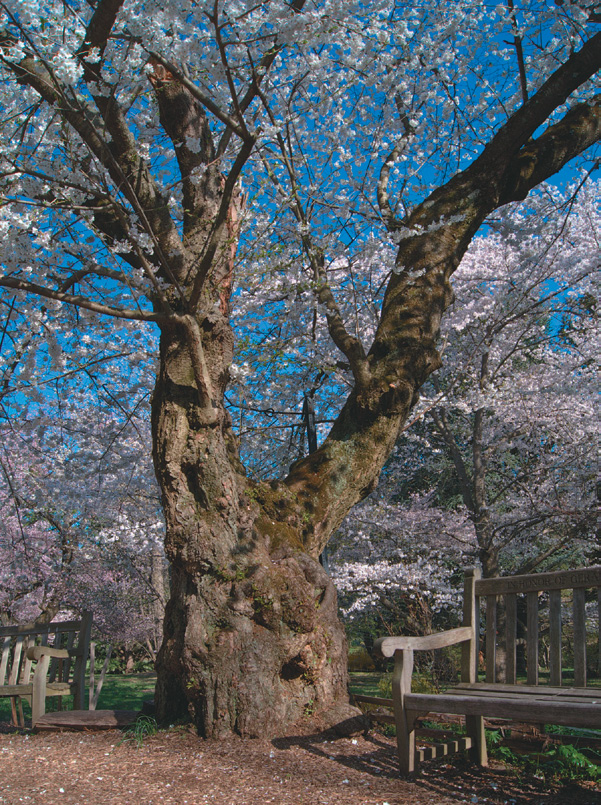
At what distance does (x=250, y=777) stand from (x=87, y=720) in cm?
166

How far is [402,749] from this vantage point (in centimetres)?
266

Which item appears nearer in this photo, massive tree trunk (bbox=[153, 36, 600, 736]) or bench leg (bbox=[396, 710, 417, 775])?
bench leg (bbox=[396, 710, 417, 775])

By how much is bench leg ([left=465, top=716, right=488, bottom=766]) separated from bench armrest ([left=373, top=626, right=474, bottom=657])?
36cm

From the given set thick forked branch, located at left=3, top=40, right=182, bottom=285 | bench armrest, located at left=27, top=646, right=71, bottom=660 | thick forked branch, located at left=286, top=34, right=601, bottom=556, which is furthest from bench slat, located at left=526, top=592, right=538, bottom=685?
bench armrest, located at left=27, top=646, right=71, bottom=660

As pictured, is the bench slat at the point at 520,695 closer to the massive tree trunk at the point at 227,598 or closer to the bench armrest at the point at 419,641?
the bench armrest at the point at 419,641

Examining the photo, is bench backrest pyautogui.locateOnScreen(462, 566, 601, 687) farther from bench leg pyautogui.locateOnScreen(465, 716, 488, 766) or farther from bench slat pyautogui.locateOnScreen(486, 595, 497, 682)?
bench leg pyautogui.locateOnScreen(465, 716, 488, 766)

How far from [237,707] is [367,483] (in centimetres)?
175

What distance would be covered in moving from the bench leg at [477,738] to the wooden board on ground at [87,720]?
2.01m

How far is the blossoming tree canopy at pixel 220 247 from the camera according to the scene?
10.6 feet

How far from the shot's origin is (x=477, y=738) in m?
2.85

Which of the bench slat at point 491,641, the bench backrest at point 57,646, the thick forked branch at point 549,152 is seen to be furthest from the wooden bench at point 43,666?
the thick forked branch at point 549,152

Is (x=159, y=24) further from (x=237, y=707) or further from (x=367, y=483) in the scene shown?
(x=237, y=707)

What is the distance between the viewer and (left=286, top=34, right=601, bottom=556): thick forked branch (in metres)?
4.20

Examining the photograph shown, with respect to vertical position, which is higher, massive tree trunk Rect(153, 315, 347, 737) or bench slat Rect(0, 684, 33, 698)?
massive tree trunk Rect(153, 315, 347, 737)
